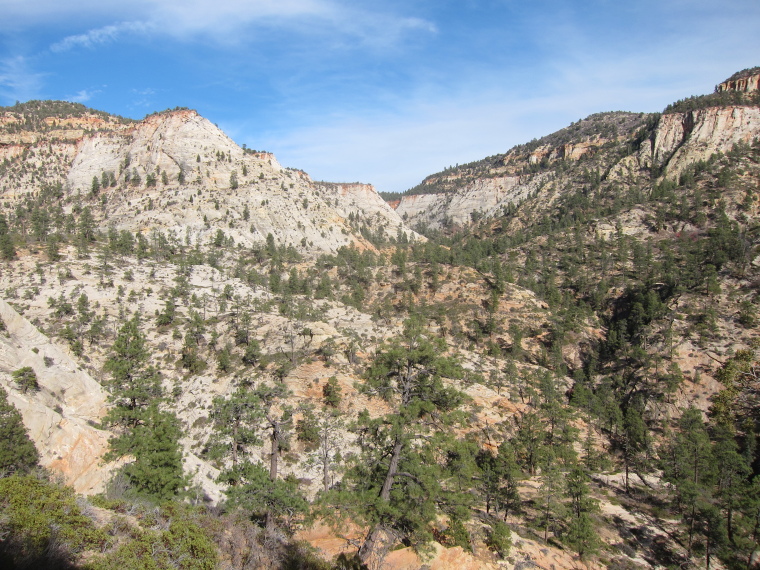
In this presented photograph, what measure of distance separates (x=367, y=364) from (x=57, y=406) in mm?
27192

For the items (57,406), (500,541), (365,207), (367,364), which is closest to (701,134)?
(365,207)

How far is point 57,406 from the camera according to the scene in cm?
2434

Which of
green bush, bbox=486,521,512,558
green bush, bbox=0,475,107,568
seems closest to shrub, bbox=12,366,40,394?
green bush, bbox=0,475,107,568

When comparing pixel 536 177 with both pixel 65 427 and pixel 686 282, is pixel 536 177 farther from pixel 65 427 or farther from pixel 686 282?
pixel 65 427

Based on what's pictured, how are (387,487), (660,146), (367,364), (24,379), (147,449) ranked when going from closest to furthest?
(387,487) → (147,449) → (24,379) → (367,364) → (660,146)

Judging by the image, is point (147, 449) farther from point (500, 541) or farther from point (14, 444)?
point (500, 541)

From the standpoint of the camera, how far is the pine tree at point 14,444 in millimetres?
17578

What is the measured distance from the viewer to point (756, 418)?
46844 mm

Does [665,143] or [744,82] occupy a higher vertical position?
[744,82]

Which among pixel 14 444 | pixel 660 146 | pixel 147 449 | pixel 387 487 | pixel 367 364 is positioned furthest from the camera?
pixel 660 146

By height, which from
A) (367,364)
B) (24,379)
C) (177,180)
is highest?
(177,180)

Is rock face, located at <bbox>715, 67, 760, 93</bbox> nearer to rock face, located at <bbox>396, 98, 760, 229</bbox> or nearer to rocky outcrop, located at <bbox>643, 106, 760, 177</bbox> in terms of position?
rock face, located at <bbox>396, 98, 760, 229</bbox>

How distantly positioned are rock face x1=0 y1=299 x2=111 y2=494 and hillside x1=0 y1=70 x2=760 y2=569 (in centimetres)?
15

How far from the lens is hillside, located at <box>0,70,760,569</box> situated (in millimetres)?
15758
